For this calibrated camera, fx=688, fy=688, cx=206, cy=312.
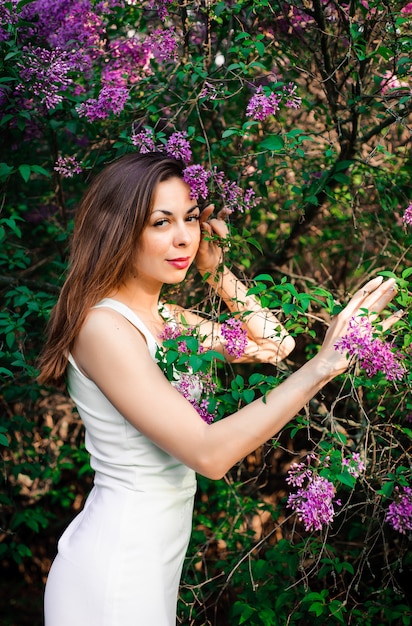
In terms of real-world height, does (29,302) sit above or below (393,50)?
below

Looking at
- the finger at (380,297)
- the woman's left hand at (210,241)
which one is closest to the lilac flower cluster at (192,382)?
the woman's left hand at (210,241)

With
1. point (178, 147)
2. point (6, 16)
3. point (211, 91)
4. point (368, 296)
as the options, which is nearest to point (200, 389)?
point (368, 296)

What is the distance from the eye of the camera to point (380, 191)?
256 cm

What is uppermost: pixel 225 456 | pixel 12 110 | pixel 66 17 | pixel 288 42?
pixel 288 42

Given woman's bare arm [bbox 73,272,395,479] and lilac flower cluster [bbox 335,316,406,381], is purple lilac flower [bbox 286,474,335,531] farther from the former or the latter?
lilac flower cluster [bbox 335,316,406,381]

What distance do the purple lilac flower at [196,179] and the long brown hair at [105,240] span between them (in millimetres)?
45

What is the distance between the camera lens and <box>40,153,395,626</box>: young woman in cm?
149

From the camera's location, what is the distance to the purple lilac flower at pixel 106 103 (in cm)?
206

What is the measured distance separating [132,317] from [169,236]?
0.76 ft

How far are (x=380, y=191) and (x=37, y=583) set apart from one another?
8.63ft

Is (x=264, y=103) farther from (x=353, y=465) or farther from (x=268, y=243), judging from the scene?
(x=268, y=243)

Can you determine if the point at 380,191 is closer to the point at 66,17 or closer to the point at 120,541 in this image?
the point at 66,17

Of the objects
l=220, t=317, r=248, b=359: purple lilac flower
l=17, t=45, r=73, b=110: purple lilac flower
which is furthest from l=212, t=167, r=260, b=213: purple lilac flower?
l=17, t=45, r=73, b=110: purple lilac flower

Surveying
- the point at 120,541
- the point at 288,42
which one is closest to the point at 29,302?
the point at 120,541
